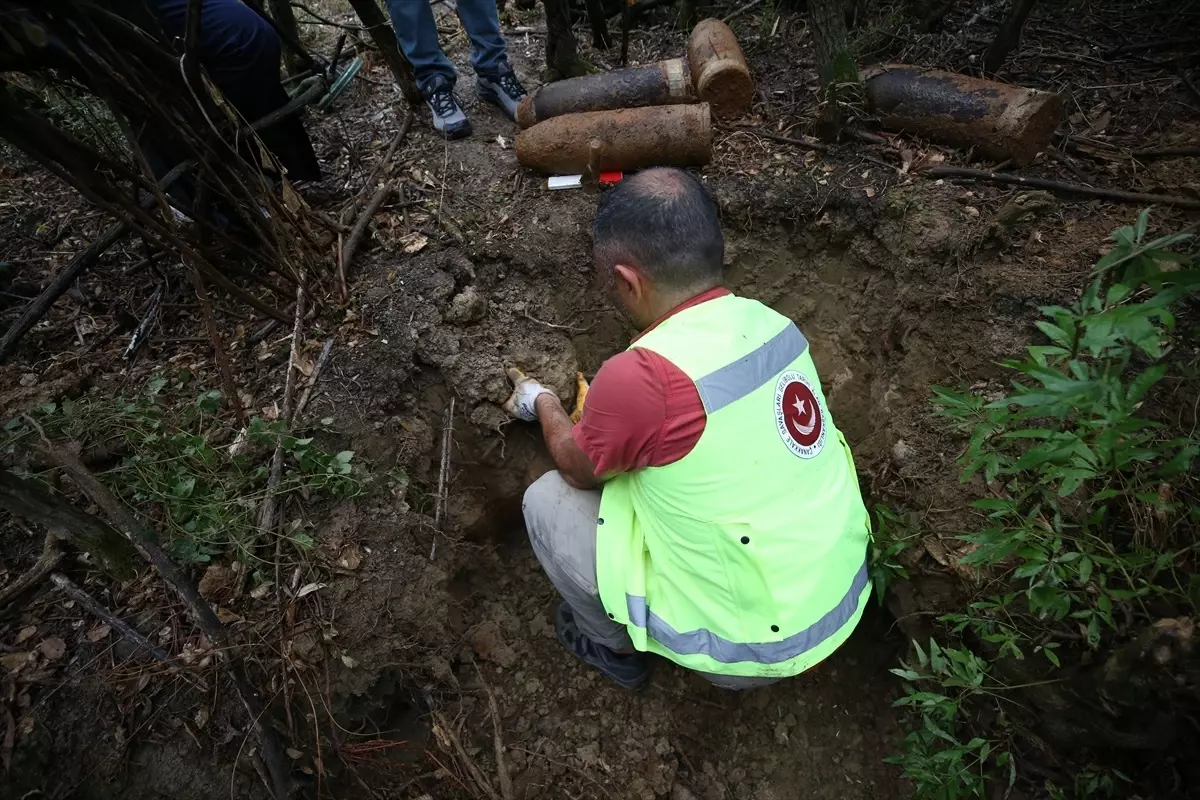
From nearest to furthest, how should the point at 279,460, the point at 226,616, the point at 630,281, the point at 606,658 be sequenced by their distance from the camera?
the point at 630,281
the point at 226,616
the point at 279,460
the point at 606,658

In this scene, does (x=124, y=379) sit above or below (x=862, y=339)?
above

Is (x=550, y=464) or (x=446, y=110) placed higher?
(x=446, y=110)

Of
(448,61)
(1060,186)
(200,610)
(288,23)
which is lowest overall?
(1060,186)

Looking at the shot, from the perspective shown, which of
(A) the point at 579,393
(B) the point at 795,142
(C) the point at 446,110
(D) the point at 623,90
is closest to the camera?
(A) the point at 579,393

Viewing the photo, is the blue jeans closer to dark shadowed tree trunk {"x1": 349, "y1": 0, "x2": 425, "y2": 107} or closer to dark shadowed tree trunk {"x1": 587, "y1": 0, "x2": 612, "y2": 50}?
dark shadowed tree trunk {"x1": 349, "y1": 0, "x2": 425, "y2": 107}

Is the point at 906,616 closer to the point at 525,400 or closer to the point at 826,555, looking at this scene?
the point at 826,555

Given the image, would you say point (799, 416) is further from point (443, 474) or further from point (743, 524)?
point (443, 474)

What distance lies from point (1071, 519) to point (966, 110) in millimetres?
1908

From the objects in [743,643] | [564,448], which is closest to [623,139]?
[564,448]

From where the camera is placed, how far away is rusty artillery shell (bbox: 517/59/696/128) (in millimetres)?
3158

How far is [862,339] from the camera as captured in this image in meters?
2.79

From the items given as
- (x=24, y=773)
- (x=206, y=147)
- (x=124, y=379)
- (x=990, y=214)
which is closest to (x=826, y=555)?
(x=990, y=214)

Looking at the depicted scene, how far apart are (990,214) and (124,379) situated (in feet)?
12.0

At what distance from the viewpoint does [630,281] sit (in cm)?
174
